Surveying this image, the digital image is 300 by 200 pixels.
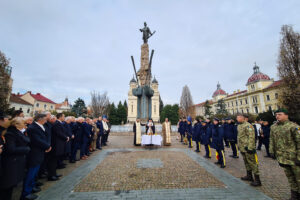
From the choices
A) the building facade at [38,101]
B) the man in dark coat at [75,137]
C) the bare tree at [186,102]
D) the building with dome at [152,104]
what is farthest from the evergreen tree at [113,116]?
the man in dark coat at [75,137]

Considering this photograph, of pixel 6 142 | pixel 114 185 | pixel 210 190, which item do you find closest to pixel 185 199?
pixel 210 190

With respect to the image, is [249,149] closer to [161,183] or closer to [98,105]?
[161,183]

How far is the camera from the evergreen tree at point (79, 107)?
3836cm

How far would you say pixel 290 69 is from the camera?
1758cm

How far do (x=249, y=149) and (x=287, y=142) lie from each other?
95 cm

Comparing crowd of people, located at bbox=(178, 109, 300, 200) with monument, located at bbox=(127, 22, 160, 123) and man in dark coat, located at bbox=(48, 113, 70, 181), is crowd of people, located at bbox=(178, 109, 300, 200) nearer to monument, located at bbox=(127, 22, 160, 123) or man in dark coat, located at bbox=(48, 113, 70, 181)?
man in dark coat, located at bbox=(48, 113, 70, 181)

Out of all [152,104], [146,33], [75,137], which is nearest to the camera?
[75,137]

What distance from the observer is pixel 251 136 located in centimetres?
383

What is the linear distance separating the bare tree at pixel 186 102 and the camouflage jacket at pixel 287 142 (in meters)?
43.8

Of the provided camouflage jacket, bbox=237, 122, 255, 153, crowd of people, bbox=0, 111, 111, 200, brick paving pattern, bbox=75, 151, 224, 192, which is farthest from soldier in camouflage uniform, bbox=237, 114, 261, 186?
crowd of people, bbox=0, 111, 111, 200

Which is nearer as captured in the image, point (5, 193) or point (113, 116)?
point (5, 193)

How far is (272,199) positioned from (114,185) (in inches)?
146

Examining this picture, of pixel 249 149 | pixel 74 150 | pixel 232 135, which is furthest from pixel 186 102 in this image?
pixel 249 149

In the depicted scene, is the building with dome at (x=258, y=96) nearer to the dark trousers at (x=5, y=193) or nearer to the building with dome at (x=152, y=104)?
the building with dome at (x=152, y=104)
